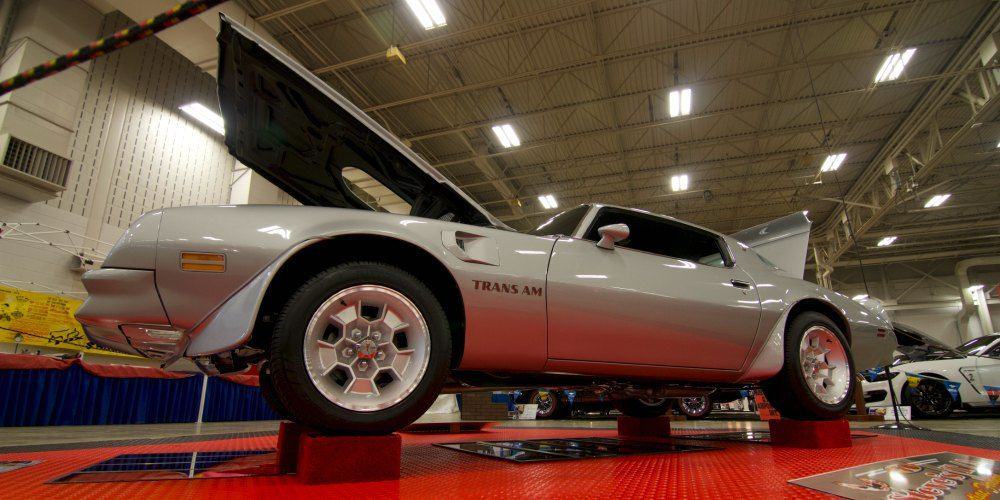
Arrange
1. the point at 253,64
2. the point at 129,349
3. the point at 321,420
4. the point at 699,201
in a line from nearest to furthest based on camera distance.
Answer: the point at 321,420 < the point at 129,349 < the point at 253,64 < the point at 699,201

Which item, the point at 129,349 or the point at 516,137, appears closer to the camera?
the point at 129,349

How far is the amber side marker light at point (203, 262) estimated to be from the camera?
170 centimetres

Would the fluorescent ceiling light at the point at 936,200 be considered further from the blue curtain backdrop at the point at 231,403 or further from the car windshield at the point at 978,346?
the blue curtain backdrop at the point at 231,403

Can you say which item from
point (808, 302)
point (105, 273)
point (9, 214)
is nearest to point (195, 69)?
point (9, 214)

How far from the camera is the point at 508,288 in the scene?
207 cm

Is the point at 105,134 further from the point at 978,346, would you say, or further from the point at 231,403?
the point at 978,346

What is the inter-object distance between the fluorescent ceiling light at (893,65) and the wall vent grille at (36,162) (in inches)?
646

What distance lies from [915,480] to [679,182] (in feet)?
45.7

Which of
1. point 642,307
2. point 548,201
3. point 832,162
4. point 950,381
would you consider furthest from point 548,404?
point 832,162

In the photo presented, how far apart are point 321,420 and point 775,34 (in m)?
10.9

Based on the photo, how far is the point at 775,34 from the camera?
9.27 metres

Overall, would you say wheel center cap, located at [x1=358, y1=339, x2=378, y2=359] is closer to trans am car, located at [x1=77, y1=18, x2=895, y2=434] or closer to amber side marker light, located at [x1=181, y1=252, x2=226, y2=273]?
trans am car, located at [x1=77, y1=18, x2=895, y2=434]

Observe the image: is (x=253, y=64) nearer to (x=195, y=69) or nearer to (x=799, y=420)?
(x=799, y=420)

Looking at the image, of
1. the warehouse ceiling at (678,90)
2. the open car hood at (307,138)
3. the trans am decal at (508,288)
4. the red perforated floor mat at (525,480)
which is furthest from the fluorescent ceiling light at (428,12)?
the red perforated floor mat at (525,480)
